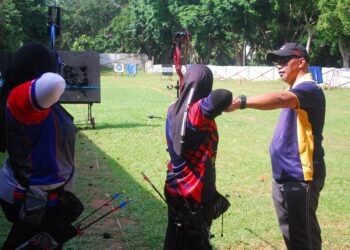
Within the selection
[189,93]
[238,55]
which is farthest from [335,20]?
[189,93]

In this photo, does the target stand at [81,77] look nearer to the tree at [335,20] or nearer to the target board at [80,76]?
the target board at [80,76]

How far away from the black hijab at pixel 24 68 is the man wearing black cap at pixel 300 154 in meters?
1.78

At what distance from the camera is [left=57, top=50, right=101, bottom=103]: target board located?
1278 centimetres

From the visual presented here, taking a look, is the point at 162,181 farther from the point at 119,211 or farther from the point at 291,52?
the point at 291,52

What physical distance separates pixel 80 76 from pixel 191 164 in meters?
10.1

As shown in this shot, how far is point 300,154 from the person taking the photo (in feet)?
12.0

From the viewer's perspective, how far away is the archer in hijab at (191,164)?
11.0 ft

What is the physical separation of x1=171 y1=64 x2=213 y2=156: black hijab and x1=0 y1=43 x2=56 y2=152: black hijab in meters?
0.97

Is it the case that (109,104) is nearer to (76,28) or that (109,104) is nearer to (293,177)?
(293,177)

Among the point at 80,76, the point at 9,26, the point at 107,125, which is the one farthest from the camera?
the point at 9,26

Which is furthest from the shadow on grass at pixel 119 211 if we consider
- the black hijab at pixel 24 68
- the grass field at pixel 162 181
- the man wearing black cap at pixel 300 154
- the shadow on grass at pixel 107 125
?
the shadow on grass at pixel 107 125

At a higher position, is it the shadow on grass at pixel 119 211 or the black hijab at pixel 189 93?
the black hijab at pixel 189 93

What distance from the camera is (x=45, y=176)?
2967mm

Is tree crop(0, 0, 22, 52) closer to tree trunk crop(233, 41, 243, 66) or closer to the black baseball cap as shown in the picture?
tree trunk crop(233, 41, 243, 66)
